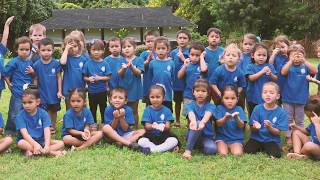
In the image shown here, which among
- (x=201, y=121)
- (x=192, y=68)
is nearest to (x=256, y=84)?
(x=192, y=68)

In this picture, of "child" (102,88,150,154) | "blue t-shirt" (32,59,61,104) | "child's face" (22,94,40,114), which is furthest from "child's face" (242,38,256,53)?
"child's face" (22,94,40,114)

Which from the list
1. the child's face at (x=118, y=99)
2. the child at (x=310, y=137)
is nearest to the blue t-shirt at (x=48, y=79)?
the child's face at (x=118, y=99)

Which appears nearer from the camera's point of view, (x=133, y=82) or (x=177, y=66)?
(x=133, y=82)

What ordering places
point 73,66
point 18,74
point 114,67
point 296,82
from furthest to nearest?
point 114,67, point 73,66, point 18,74, point 296,82

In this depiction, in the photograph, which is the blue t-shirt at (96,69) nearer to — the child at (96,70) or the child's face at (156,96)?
the child at (96,70)

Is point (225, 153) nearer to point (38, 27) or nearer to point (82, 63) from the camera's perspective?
point (82, 63)

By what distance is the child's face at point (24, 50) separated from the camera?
6.76 meters

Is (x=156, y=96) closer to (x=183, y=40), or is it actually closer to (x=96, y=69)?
(x=96, y=69)

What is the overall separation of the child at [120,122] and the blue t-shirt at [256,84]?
5.63 feet

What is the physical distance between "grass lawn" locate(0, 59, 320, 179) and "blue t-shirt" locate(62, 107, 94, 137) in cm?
48

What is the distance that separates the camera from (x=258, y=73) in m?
6.55

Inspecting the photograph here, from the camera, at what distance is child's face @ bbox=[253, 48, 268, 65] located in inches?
257

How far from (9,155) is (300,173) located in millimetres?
3571

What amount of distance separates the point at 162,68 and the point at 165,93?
40 cm
